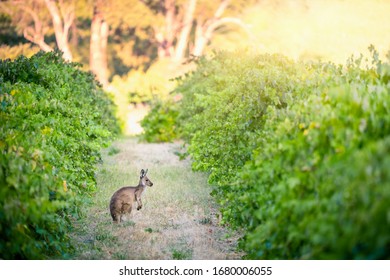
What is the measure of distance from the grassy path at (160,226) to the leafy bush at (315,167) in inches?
25.2

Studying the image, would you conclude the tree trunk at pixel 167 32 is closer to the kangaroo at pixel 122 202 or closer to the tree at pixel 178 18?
the tree at pixel 178 18

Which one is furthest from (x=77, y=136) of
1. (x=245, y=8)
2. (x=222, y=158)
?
(x=245, y=8)

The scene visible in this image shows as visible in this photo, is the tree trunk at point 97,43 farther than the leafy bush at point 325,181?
Yes

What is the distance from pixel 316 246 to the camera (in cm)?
408

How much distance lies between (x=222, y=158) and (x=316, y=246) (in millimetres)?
3861

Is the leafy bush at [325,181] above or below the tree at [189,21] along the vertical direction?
below

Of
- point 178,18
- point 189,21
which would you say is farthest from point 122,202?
point 178,18

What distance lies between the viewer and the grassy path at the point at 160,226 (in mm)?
6242

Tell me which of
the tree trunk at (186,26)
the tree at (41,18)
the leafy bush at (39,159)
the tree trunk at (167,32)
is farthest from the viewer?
the tree trunk at (167,32)

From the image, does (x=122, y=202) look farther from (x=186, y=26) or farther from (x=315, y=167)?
(x=186, y=26)

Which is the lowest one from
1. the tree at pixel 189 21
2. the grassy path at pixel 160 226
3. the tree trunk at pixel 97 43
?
the grassy path at pixel 160 226

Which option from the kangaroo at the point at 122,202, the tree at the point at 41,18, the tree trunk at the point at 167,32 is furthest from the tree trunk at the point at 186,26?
the kangaroo at the point at 122,202

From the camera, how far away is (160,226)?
7305 millimetres
